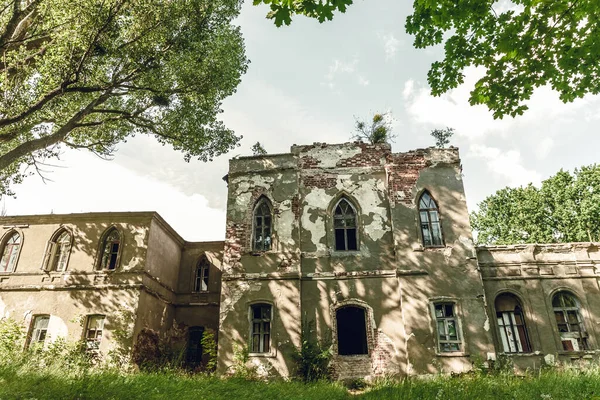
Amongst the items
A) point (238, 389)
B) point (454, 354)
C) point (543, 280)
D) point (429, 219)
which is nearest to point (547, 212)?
point (543, 280)

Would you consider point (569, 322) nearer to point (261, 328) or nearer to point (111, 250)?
point (261, 328)

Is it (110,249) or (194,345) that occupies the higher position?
(110,249)

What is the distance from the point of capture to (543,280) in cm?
1368

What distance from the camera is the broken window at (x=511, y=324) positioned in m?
13.0

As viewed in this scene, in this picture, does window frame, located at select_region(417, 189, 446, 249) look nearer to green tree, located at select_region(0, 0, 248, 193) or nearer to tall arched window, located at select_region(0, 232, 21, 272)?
green tree, located at select_region(0, 0, 248, 193)

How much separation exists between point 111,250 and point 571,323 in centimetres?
1766

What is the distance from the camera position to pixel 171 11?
421 inches

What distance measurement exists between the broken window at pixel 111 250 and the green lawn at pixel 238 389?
706 centimetres

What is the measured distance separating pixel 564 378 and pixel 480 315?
294 cm

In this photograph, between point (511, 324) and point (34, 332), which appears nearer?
point (511, 324)

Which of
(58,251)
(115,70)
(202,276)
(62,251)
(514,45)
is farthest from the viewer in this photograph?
(202,276)

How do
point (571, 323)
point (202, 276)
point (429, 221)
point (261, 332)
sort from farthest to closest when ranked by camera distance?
point (202, 276)
point (429, 221)
point (571, 323)
point (261, 332)

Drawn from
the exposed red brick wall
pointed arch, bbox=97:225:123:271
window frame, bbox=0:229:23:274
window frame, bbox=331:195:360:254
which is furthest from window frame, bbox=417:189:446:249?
window frame, bbox=0:229:23:274

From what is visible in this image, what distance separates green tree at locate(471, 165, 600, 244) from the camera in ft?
75.9
